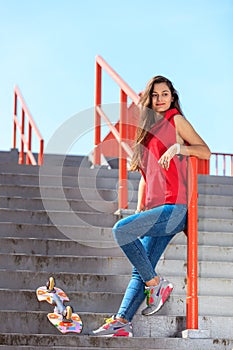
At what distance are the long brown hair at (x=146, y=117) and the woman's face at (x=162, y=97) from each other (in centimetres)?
2

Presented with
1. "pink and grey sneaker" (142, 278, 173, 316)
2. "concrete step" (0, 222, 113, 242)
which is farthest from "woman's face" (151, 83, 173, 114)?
"concrete step" (0, 222, 113, 242)

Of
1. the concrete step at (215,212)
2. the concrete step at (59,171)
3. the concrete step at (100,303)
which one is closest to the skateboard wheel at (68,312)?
the concrete step at (100,303)

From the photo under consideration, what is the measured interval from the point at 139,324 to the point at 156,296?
0.43m

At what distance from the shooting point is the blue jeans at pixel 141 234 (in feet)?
18.3

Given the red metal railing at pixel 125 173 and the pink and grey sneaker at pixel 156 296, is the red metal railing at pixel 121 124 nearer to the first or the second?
the red metal railing at pixel 125 173

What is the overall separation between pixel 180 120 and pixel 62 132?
159 cm

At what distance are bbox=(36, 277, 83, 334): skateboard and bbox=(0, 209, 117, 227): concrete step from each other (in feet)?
6.24

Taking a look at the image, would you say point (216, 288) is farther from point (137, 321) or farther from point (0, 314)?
point (0, 314)

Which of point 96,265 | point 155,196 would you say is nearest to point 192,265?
point 155,196

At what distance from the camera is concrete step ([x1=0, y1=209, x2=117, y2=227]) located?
304 inches

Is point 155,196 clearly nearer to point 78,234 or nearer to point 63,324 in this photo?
point 63,324

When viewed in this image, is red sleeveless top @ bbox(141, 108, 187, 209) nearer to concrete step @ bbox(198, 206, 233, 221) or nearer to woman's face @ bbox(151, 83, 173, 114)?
woman's face @ bbox(151, 83, 173, 114)

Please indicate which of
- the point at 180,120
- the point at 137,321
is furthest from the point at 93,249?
the point at 180,120

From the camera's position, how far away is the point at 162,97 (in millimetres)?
5891
